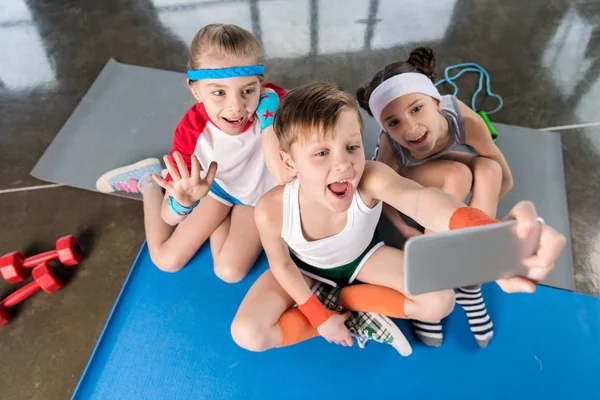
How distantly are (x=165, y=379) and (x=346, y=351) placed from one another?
19.7 inches

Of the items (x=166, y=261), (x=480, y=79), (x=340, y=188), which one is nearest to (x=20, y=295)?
(x=166, y=261)

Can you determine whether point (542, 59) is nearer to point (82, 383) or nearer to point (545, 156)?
point (545, 156)

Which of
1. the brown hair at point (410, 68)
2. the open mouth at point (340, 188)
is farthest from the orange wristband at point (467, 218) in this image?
Result: the brown hair at point (410, 68)

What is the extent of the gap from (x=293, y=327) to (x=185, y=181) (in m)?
0.47

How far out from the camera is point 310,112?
875 mm

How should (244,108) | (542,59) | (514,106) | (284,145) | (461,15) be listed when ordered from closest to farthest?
1. (284,145)
2. (244,108)
3. (514,106)
4. (542,59)
5. (461,15)

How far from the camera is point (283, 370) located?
1210mm

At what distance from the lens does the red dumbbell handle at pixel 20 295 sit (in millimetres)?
1407

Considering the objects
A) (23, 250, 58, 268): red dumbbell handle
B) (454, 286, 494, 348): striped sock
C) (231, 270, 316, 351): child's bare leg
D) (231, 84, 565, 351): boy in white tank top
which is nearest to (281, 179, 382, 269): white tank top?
(231, 84, 565, 351): boy in white tank top

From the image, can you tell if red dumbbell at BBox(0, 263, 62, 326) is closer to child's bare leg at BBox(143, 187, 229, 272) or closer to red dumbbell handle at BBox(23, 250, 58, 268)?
red dumbbell handle at BBox(23, 250, 58, 268)

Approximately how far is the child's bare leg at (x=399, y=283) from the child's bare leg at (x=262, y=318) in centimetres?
18

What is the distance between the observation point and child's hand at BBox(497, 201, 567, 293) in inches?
25.2

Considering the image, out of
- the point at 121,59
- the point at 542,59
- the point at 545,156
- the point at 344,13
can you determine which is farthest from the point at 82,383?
the point at 542,59

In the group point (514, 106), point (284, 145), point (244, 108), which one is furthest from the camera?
point (514, 106)
